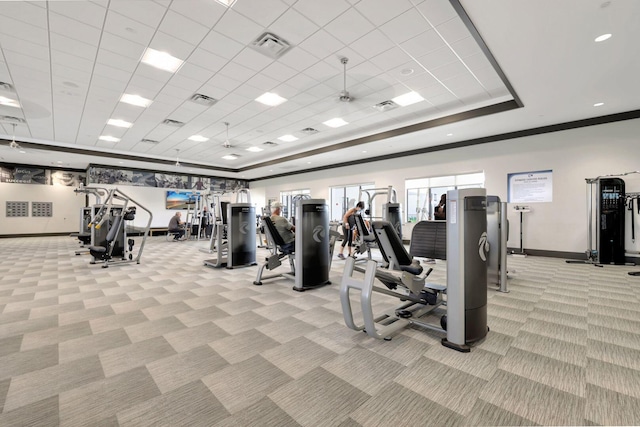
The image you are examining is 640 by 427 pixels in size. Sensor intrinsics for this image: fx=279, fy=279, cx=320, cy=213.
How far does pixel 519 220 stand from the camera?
25.2 ft

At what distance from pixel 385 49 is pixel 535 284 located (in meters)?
4.35

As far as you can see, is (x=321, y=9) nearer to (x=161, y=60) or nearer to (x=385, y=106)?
(x=161, y=60)

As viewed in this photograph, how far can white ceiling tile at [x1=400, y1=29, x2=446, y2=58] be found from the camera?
386 centimetres

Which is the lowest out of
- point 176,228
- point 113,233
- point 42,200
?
point 176,228

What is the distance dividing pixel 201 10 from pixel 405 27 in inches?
103

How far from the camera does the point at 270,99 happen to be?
612cm

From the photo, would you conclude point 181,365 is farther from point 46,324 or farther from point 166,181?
point 166,181

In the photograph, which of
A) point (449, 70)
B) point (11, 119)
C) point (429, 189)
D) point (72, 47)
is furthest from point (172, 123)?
point (429, 189)

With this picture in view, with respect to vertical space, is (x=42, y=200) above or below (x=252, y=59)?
below

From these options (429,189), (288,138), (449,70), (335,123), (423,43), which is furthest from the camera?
(429,189)

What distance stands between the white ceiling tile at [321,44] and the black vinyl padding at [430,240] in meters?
2.86

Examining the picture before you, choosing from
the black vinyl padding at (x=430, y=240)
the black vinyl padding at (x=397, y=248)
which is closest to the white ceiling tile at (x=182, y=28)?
the black vinyl padding at (x=397, y=248)

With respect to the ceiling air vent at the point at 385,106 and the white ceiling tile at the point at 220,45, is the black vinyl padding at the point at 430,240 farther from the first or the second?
the ceiling air vent at the point at 385,106

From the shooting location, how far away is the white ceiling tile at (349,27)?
3.51 m
